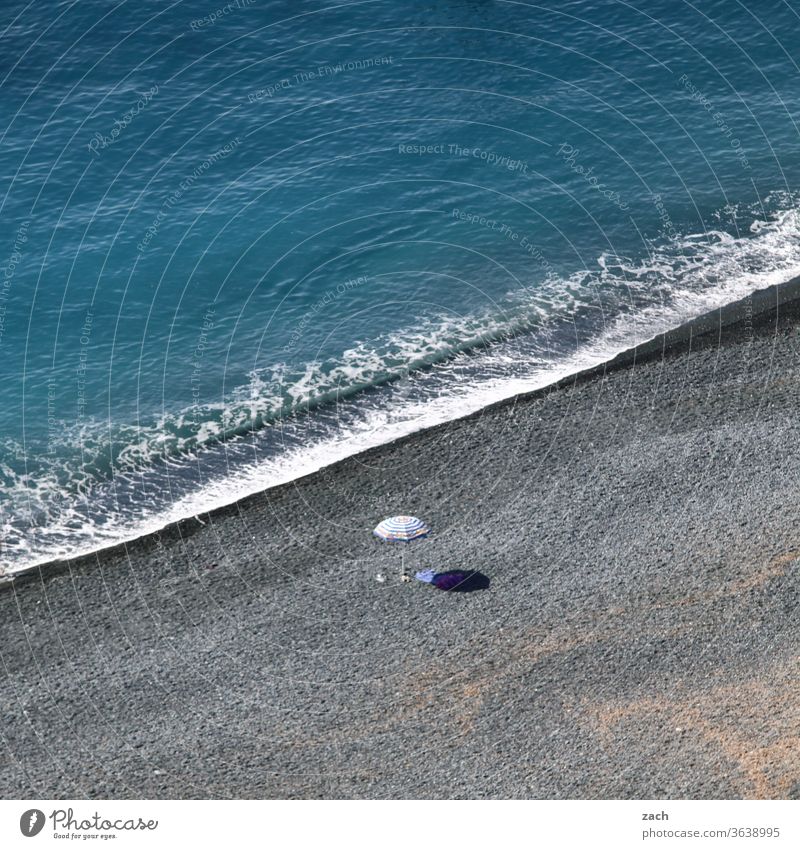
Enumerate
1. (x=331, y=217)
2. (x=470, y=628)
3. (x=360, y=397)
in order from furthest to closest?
(x=331, y=217)
(x=360, y=397)
(x=470, y=628)

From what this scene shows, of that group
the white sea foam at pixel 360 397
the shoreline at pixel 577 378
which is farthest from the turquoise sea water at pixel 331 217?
the shoreline at pixel 577 378

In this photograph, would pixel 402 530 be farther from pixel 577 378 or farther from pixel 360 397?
pixel 577 378

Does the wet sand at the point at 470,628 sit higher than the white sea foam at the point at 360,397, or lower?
lower

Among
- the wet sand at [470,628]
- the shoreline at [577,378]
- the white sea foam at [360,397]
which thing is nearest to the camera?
the wet sand at [470,628]

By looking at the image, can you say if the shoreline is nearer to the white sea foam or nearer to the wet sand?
the wet sand

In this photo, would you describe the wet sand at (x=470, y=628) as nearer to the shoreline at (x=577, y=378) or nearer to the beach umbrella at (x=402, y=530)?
the shoreline at (x=577, y=378)

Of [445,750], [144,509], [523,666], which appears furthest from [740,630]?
[144,509]

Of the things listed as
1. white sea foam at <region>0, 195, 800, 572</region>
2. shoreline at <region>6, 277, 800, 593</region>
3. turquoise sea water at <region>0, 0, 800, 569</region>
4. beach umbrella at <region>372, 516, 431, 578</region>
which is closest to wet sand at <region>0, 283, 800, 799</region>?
shoreline at <region>6, 277, 800, 593</region>

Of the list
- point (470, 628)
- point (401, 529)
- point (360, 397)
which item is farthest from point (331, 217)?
point (470, 628)
